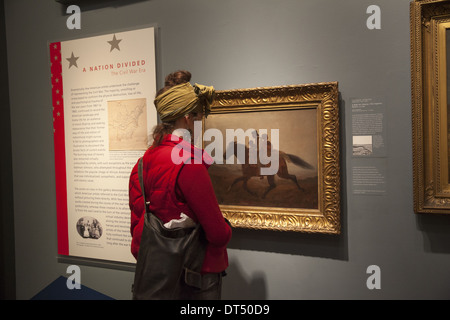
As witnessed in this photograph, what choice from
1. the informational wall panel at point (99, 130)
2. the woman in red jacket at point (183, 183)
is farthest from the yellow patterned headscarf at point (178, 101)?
the informational wall panel at point (99, 130)

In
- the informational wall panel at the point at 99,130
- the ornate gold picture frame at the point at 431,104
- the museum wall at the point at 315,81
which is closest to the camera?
the ornate gold picture frame at the point at 431,104

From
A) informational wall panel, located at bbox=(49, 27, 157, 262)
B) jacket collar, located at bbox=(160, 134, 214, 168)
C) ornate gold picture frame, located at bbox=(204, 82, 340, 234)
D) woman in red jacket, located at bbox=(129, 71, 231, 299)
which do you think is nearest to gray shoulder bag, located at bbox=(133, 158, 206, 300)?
woman in red jacket, located at bbox=(129, 71, 231, 299)

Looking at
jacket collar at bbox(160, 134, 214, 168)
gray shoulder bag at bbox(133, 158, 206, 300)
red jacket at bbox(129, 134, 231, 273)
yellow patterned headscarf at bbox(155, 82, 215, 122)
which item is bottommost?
gray shoulder bag at bbox(133, 158, 206, 300)

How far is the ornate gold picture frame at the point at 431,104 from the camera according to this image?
6.02 ft

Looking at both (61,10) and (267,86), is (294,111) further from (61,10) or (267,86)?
(61,10)

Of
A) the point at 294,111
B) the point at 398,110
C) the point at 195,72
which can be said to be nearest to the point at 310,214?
the point at 294,111

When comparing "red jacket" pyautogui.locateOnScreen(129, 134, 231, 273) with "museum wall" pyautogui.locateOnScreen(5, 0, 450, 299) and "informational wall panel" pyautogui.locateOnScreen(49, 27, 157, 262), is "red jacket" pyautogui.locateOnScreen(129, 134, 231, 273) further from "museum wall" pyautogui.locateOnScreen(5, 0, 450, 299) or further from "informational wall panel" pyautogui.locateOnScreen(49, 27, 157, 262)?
"informational wall panel" pyautogui.locateOnScreen(49, 27, 157, 262)

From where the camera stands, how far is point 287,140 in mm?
2150

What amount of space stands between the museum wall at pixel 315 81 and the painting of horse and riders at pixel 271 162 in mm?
185

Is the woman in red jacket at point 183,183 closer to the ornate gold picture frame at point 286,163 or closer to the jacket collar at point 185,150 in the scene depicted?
the jacket collar at point 185,150

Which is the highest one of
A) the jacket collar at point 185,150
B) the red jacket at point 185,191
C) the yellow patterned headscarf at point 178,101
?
the yellow patterned headscarf at point 178,101

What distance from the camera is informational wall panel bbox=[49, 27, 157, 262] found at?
8.25 feet

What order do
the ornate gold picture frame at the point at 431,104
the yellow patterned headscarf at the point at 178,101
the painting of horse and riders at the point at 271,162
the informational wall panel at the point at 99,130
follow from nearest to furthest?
the yellow patterned headscarf at the point at 178,101
the ornate gold picture frame at the point at 431,104
the painting of horse and riders at the point at 271,162
the informational wall panel at the point at 99,130

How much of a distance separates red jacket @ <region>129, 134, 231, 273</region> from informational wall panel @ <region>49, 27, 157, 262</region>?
92cm
